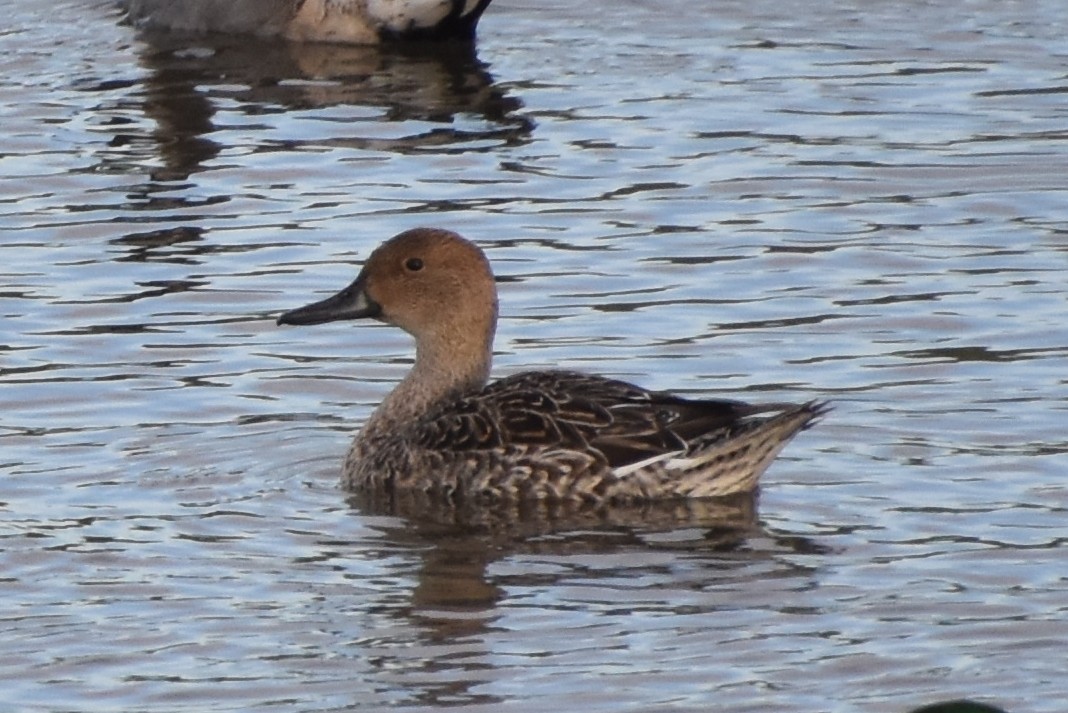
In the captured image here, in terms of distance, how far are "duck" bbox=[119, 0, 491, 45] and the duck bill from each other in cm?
669

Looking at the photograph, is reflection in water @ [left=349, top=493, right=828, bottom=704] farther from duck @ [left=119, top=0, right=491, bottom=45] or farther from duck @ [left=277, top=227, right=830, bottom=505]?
duck @ [left=119, top=0, right=491, bottom=45]

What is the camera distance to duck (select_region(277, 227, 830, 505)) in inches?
358

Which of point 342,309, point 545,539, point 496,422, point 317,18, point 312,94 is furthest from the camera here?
point 317,18

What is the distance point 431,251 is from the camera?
32.2 ft

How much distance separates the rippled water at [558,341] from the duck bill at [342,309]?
412mm

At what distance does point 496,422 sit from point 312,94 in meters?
6.17

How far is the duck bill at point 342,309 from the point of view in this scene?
9797 mm

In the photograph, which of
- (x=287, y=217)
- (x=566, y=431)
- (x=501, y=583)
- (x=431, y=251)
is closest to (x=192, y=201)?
(x=287, y=217)

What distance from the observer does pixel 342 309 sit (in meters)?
9.83

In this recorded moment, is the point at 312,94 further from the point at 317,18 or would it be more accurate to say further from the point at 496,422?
the point at 496,422

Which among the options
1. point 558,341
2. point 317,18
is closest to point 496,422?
point 558,341

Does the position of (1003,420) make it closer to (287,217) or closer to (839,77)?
(287,217)

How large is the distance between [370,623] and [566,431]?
1598 mm

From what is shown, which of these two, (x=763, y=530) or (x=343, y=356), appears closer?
(x=763, y=530)
